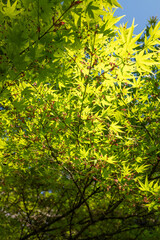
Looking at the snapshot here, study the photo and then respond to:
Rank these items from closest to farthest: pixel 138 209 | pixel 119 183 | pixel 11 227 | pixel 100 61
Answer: pixel 100 61 → pixel 119 183 → pixel 138 209 → pixel 11 227

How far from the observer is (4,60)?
3.53 ft

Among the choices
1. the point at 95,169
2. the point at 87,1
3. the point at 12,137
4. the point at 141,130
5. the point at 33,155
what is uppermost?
the point at 12,137

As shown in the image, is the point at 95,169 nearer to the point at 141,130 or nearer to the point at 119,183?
the point at 119,183

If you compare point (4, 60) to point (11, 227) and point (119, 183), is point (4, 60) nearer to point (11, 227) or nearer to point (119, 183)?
point (119, 183)

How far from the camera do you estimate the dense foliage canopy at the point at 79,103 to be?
3.83 feet

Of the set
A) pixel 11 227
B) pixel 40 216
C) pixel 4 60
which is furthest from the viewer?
pixel 40 216

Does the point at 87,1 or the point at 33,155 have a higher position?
the point at 33,155

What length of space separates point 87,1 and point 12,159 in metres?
2.80

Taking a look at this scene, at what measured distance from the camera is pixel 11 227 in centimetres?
490

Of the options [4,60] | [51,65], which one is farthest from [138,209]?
[4,60]

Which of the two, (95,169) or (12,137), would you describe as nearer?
(95,169)

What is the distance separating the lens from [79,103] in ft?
7.66

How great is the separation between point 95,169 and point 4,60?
1927 mm

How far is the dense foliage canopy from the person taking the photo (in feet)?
3.83
